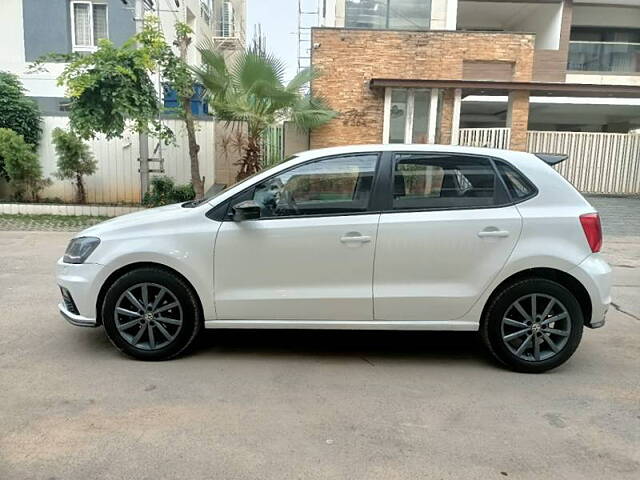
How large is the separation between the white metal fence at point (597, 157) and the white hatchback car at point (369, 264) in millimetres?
13609

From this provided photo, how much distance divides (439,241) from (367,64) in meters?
12.5

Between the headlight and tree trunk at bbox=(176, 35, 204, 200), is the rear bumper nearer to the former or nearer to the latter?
the headlight

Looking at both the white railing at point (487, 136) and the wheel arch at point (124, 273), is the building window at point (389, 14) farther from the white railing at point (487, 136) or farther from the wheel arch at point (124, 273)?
the wheel arch at point (124, 273)

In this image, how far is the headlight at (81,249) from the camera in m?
4.41

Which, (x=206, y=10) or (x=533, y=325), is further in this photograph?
(x=206, y=10)

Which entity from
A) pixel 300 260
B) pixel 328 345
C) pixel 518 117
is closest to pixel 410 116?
pixel 518 117

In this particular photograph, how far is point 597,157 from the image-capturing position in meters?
17.2

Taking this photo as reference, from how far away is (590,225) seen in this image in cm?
431

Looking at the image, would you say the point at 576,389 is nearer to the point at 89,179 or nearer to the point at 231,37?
the point at 89,179

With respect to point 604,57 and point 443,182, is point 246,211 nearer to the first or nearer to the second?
point 443,182

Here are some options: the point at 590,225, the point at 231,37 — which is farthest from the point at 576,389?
the point at 231,37

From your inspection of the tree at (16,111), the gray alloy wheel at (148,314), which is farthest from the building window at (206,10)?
the gray alloy wheel at (148,314)

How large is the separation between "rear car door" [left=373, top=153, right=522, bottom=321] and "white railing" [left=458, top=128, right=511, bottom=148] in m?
12.3

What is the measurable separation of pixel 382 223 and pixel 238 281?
1.21 m
